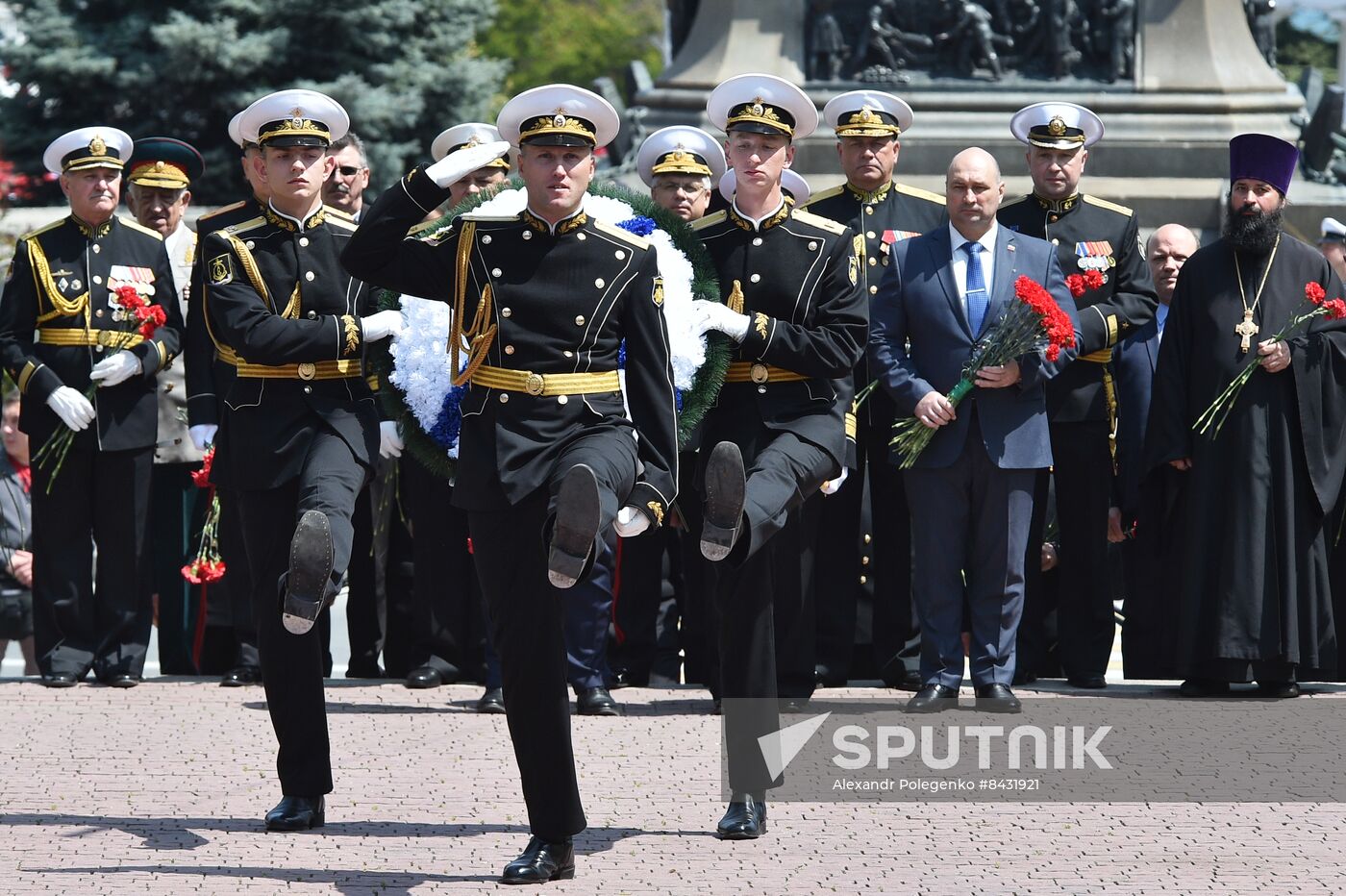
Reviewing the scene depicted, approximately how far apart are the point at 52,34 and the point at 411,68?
11.7 ft

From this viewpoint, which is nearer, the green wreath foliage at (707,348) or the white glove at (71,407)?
the green wreath foliage at (707,348)

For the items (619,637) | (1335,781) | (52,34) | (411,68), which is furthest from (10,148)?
(1335,781)

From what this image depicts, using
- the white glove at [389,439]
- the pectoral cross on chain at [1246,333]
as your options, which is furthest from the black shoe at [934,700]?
the white glove at [389,439]

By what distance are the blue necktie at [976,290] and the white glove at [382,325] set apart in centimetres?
258

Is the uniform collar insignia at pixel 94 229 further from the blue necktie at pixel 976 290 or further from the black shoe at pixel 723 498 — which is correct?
the black shoe at pixel 723 498

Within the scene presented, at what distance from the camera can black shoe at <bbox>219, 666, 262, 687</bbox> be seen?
10.9 m

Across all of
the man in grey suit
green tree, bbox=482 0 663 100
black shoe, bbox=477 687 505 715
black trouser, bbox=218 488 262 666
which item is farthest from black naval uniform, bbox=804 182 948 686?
green tree, bbox=482 0 663 100

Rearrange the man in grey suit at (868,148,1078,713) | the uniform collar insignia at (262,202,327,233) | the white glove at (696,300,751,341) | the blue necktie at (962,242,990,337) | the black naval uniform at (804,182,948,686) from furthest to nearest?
the black naval uniform at (804,182,948,686), the blue necktie at (962,242,990,337), the man in grey suit at (868,148,1078,713), the uniform collar insignia at (262,202,327,233), the white glove at (696,300,751,341)

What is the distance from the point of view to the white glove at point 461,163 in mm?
6906

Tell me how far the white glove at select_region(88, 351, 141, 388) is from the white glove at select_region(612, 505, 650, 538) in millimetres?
4523

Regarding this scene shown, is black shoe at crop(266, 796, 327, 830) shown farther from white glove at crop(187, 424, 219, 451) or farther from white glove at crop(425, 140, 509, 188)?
white glove at crop(187, 424, 219, 451)

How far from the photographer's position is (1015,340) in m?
9.59

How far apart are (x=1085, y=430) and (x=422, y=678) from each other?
3.33m

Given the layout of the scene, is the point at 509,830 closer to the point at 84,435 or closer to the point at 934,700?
the point at 934,700
